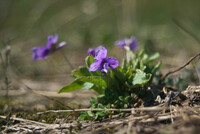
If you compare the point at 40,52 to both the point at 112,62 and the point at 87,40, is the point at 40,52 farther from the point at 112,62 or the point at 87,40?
the point at 87,40

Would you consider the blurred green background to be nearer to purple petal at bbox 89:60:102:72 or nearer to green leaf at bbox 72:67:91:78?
green leaf at bbox 72:67:91:78

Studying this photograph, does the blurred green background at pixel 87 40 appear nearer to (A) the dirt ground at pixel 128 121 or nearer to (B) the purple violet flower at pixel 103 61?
(A) the dirt ground at pixel 128 121

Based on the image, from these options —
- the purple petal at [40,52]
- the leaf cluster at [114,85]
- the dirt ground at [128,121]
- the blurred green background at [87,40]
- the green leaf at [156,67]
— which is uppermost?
the blurred green background at [87,40]

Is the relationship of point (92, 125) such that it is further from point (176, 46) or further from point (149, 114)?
→ point (176, 46)

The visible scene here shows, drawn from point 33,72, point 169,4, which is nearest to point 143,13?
point 169,4

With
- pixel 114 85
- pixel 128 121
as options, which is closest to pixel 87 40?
pixel 114 85

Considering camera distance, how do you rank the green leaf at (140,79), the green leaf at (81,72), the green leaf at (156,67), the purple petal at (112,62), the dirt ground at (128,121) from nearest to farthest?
the dirt ground at (128,121) < the purple petal at (112,62) < the green leaf at (140,79) < the green leaf at (81,72) < the green leaf at (156,67)

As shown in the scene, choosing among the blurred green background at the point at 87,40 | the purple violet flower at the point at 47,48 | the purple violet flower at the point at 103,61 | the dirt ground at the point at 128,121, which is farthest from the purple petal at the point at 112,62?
the blurred green background at the point at 87,40
